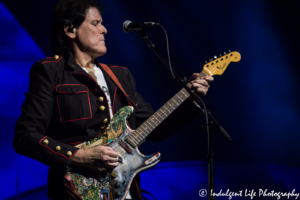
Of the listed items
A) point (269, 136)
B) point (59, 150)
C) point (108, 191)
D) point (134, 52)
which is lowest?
point (108, 191)

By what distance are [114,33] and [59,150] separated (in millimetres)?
1673

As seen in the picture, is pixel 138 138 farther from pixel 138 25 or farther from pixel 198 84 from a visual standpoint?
pixel 138 25

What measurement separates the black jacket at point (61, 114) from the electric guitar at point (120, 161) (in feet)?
0.23

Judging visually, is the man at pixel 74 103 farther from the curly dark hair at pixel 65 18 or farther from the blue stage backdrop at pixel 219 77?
the blue stage backdrop at pixel 219 77

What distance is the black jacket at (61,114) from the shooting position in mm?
1683

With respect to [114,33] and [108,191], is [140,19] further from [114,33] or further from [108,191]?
[108,191]

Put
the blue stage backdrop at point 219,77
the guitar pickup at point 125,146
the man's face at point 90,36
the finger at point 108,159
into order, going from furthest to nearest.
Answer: the blue stage backdrop at point 219,77
the man's face at point 90,36
the guitar pickup at point 125,146
the finger at point 108,159

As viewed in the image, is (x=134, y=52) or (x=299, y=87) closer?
(x=299, y=87)

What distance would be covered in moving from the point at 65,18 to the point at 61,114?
70 cm

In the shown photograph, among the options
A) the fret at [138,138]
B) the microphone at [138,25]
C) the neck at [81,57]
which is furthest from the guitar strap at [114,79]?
the microphone at [138,25]

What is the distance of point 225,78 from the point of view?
305 centimetres

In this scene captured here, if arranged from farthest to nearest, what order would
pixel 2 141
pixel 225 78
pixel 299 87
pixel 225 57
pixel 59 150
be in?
pixel 225 78, pixel 299 87, pixel 2 141, pixel 225 57, pixel 59 150

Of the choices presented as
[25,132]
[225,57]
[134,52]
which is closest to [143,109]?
[225,57]

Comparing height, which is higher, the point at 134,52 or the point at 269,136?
the point at 134,52
